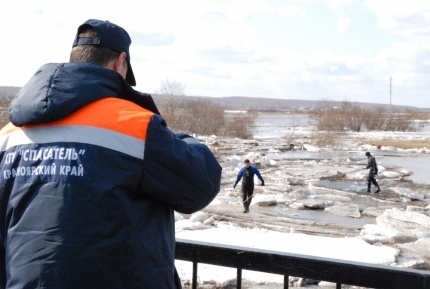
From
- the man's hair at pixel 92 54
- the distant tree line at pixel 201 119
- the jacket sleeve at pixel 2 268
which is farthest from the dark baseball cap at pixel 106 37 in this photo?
the distant tree line at pixel 201 119

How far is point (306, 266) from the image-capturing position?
8.86 ft

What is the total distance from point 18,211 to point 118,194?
0.35m

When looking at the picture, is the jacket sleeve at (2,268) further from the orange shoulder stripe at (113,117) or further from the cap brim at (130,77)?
the cap brim at (130,77)

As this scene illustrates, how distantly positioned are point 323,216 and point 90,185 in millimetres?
21570

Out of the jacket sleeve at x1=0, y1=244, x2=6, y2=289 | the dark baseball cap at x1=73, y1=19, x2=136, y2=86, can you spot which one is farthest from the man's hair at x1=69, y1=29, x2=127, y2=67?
the jacket sleeve at x1=0, y1=244, x2=6, y2=289

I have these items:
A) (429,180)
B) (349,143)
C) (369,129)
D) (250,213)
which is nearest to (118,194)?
(250,213)

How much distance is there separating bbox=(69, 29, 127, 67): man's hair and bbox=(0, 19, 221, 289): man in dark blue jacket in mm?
51

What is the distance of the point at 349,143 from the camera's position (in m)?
68.7

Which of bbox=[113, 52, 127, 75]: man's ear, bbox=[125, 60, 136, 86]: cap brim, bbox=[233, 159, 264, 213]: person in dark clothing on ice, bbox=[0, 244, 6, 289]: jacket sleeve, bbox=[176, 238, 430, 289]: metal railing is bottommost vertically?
bbox=[233, 159, 264, 213]: person in dark clothing on ice

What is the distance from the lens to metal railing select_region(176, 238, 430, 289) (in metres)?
2.48

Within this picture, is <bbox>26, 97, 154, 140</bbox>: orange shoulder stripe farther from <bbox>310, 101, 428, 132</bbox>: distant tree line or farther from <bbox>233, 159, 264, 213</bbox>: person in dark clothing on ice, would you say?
<bbox>310, 101, 428, 132</bbox>: distant tree line

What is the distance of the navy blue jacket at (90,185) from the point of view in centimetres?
192

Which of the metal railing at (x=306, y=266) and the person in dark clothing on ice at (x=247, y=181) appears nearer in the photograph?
the metal railing at (x=306, y=266)

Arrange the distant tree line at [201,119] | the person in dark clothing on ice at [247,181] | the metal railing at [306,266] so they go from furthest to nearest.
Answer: the distant tree line at [201,119]
the person in dark clothing on ice at [247,181]
the metal railing at [306,266]
